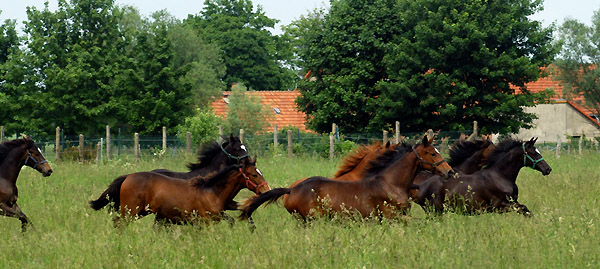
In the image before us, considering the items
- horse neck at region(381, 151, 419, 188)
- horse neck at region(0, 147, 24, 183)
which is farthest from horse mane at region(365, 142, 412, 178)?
horse neck at region(0, 147, 24, 183)

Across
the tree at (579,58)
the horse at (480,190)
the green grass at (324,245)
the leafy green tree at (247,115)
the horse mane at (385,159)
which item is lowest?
the green grass at (324,245)

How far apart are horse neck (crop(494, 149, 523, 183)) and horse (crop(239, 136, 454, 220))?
1.84 metres

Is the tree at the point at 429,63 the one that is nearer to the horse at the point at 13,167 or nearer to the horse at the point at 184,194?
the horse at the point at 13,167

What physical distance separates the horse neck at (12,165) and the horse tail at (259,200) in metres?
3.94

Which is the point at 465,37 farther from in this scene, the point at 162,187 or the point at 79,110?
the point at 162,187

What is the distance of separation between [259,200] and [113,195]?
2.00m

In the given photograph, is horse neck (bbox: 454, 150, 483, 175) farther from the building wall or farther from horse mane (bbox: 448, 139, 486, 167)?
the building wall

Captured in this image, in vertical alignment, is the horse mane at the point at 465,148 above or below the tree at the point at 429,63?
below

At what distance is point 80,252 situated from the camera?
760cm

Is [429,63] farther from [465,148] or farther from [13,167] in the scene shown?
[13,167]

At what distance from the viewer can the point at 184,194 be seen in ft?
31.1

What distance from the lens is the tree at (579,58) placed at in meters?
58.4

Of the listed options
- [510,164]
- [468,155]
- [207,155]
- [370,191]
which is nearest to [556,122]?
[468,155]

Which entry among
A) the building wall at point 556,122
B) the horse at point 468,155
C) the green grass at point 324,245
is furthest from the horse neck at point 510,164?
the building wall at point 556,122
